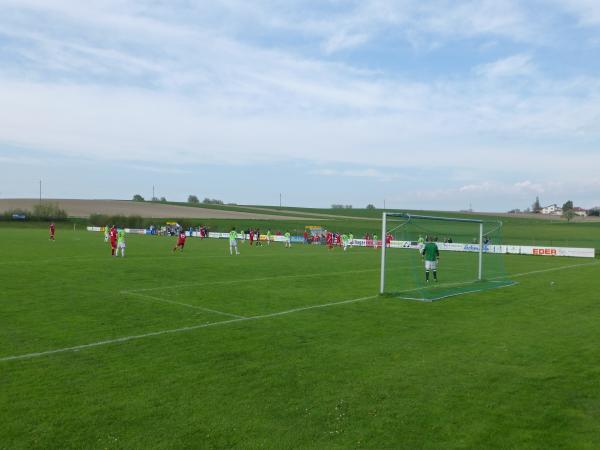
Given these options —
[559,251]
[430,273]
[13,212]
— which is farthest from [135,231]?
[430,273]

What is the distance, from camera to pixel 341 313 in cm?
1289

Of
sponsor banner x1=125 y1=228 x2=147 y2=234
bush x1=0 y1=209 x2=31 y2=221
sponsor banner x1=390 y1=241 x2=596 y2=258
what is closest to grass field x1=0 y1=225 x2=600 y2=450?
sponsor banner x1=390 y1=241 x2=596 y2=258

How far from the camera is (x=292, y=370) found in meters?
7.93

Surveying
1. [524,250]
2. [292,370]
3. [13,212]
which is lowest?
[292,370]

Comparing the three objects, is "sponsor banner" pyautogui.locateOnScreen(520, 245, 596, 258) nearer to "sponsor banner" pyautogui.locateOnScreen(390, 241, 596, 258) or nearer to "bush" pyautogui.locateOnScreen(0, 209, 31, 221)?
"sponsor banner" pyautogui.locateOnScreen(390, 241, 596, 258)

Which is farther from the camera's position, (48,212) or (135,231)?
(48,212)

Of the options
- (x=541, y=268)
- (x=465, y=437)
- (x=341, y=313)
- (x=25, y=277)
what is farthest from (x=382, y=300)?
(x=541, y=268)

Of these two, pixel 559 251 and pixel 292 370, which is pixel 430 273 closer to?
pixel 292 370

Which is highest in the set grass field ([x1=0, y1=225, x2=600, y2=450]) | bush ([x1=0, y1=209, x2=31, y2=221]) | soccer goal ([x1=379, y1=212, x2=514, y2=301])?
bush ([x1=0, y1=209, x2=31, y2=221])

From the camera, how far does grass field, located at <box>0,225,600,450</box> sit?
5684 mm

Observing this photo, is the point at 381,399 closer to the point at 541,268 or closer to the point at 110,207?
the point at 541,268

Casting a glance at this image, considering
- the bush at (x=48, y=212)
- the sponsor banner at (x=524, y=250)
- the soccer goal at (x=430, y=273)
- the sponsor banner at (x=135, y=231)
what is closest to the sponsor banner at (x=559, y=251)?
the sponsor banner at (x=524, y=250)

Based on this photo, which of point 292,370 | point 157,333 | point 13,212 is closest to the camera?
point 292,370

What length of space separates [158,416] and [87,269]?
57.0ft
